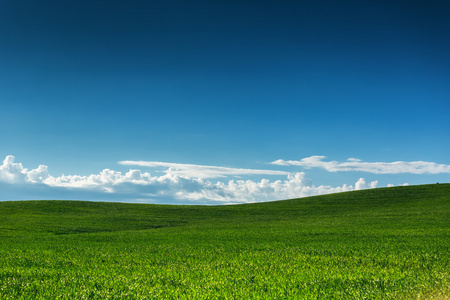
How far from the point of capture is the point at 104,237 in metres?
29.7

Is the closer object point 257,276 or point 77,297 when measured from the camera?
point 77,297

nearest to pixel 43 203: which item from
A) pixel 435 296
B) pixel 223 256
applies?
pixel 223 256

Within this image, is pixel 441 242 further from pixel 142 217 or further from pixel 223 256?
pixel 142 217

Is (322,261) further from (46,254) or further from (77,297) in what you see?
(46,254)

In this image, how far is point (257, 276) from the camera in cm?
1276

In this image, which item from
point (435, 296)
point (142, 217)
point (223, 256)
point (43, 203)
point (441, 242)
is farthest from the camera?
point (43, 203)

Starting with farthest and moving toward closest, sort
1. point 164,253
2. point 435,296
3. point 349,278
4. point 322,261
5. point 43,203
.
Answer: point 43,203
point 164,253
point 322,261
point 349,278
point 435,296

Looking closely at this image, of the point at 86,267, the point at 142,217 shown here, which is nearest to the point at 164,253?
the point at 86,267

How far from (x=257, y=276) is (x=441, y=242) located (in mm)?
15340

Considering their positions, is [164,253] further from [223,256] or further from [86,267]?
[86,267]

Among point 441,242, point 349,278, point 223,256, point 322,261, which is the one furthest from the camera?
point 441,242

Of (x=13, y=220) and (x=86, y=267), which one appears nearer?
(x=86, y=267)

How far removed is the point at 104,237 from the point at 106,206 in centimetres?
3897

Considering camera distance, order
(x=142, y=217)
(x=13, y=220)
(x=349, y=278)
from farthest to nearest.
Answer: (x=142, y=217) → (x=13, y=220) → (x=349, y=278)
